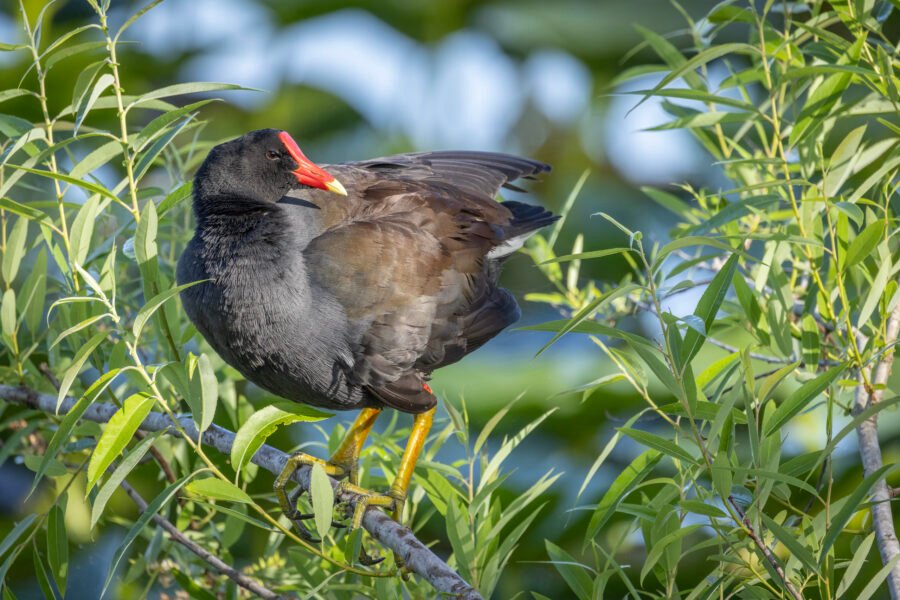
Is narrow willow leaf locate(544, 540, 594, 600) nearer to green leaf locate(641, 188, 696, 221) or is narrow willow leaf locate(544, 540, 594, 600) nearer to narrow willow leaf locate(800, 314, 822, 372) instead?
narrow willow leaf locate(800, 314, 822, 372)

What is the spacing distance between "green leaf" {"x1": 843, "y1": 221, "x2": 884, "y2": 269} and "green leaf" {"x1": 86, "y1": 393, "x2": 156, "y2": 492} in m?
0.91

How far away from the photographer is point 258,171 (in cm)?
191

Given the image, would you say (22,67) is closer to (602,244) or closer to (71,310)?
(602,244)

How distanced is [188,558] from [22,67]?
3563 mm

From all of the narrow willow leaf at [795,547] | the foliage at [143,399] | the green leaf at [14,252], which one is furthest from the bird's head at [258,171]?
the narrow willow leaf at [795,547]

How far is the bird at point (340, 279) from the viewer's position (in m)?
Result: 1.76

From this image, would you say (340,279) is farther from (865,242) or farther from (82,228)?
(865,242)

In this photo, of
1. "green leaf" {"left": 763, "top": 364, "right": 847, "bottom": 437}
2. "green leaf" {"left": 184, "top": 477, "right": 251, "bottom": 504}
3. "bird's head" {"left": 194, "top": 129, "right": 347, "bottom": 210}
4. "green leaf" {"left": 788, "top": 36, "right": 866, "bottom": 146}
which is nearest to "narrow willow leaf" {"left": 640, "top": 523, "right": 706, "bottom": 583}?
"green leaf" {"left": 763, "top": 364, "right": 847, "bottom": 437}

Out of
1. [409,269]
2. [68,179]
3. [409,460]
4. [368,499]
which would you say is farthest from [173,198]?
[409,460]

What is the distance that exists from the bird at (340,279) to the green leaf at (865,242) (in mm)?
928

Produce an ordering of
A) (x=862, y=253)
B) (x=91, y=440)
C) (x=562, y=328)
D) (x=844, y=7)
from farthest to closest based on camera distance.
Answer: (x=91, y=440)
(x=844, y=7)
(x=862, y=253)
(x=562, y=328)

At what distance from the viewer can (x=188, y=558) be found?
184 cm

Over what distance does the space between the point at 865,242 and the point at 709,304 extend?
24 centimetres

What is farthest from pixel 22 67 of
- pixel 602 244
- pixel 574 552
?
pixel 574 552
